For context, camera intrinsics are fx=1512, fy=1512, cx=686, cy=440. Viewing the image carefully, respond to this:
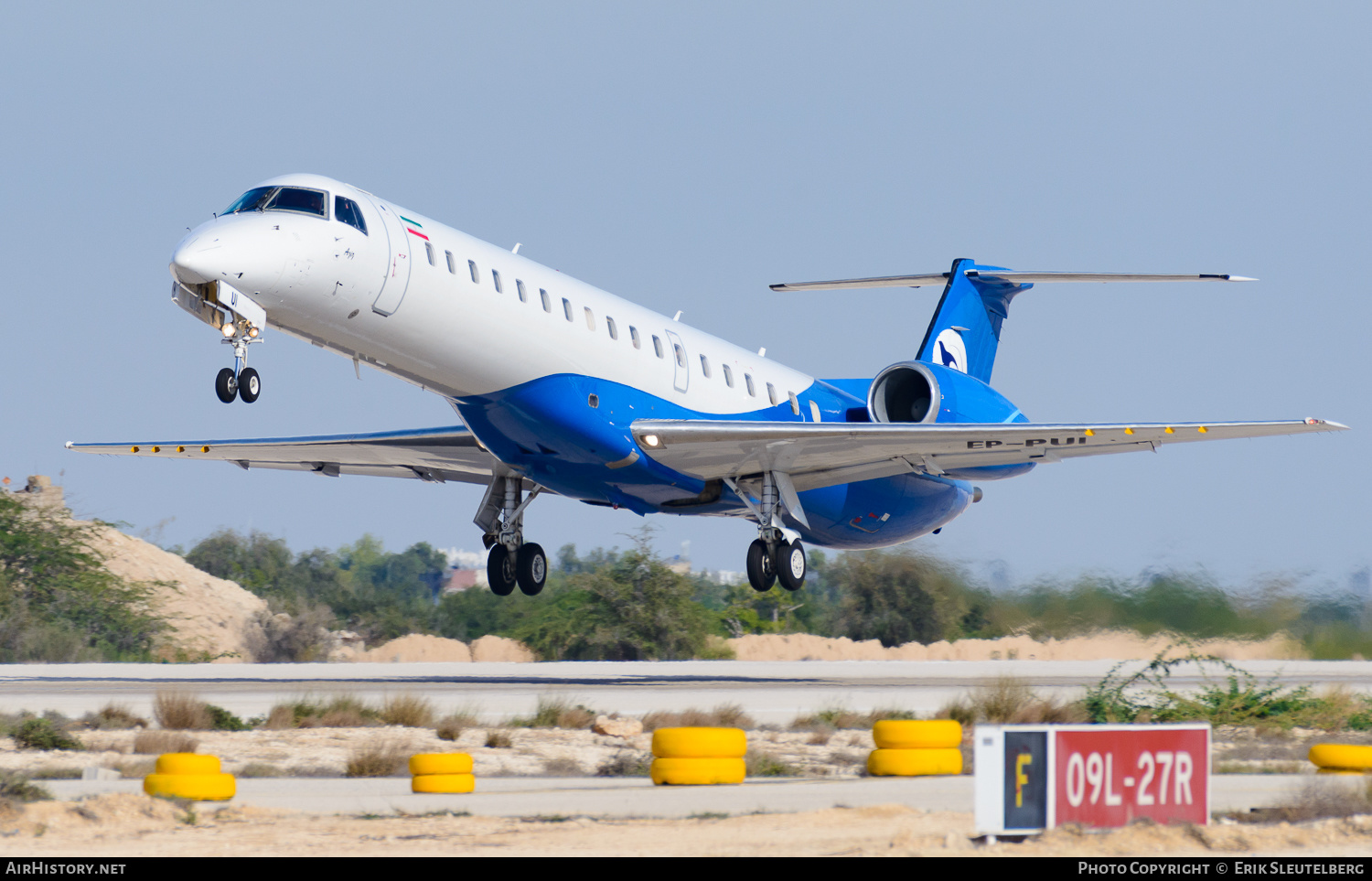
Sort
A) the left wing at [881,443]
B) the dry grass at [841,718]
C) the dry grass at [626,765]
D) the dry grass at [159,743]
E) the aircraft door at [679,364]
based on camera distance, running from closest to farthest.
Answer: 1. the dry grass at [626,765]
2. the dry grass at [159,743]
3. the dry grass at [841,718]
4. the left wing at [881,443]
5. the aircraft door at [679,364]

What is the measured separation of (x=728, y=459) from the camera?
22.2 metres

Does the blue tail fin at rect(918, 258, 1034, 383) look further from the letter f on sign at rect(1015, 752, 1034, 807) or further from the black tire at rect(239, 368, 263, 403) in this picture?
the letter f on sign at rect(1015, 752, 1034, 807)

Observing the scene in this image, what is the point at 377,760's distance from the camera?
12.7 metres

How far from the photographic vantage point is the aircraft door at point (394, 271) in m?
17.4

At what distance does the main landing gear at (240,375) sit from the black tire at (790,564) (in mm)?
9037

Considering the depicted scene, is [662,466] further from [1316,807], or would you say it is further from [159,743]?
[1316,807]

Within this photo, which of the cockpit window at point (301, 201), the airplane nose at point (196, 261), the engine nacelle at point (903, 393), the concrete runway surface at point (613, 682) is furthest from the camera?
the engine nacelle at point (903, 393)

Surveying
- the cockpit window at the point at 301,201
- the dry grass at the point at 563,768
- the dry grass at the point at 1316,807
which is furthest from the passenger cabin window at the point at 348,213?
the dry grass at the point at 1316,807

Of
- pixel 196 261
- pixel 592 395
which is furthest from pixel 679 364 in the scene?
pixel 196 261

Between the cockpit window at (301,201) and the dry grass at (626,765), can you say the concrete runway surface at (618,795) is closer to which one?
the dry grass at (626,765)

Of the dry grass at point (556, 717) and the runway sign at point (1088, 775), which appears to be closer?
the runway sign at point (1088, 775)

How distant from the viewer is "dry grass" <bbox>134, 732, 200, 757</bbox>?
13.7 m

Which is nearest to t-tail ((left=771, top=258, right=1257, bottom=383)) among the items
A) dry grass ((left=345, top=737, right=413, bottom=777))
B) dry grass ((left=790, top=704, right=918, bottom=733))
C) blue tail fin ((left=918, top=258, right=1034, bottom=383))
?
blue tail fin ((left=918, top=258, right=1034, bottom=383))

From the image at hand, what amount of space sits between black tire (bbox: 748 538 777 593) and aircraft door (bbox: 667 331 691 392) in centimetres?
278
